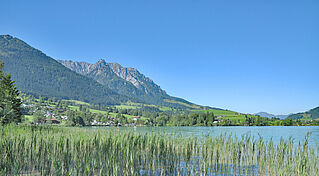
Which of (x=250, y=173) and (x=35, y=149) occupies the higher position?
(x=35, y=149)

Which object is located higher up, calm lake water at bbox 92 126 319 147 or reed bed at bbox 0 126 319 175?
reed bed at bbox 0 126 319 175

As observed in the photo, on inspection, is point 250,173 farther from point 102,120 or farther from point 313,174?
point 102,120

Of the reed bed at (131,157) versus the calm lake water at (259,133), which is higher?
the reed bed at (131,157)

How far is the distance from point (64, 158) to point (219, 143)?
7294 millimetres

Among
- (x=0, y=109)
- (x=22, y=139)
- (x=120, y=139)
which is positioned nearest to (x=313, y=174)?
(x=120, y=139)

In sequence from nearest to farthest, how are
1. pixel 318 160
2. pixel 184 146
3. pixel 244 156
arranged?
pixel 318 160 → pixel 244 156 → pixel 184 146

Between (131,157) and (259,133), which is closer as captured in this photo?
(131,157)

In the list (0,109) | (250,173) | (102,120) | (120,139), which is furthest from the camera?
(102,120)

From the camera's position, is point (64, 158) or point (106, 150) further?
point (106, 150)

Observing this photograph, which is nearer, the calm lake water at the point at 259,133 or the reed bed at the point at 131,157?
the reed bed at the point at 131,157

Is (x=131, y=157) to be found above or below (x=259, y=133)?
above

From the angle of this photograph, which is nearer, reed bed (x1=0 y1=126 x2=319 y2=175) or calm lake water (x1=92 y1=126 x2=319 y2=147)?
reed bed (x1=0 y1=126 x2=319 y2=175)

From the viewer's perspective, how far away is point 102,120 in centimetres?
12800

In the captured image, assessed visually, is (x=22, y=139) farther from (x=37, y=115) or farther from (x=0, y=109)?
(x=37, y=115)
